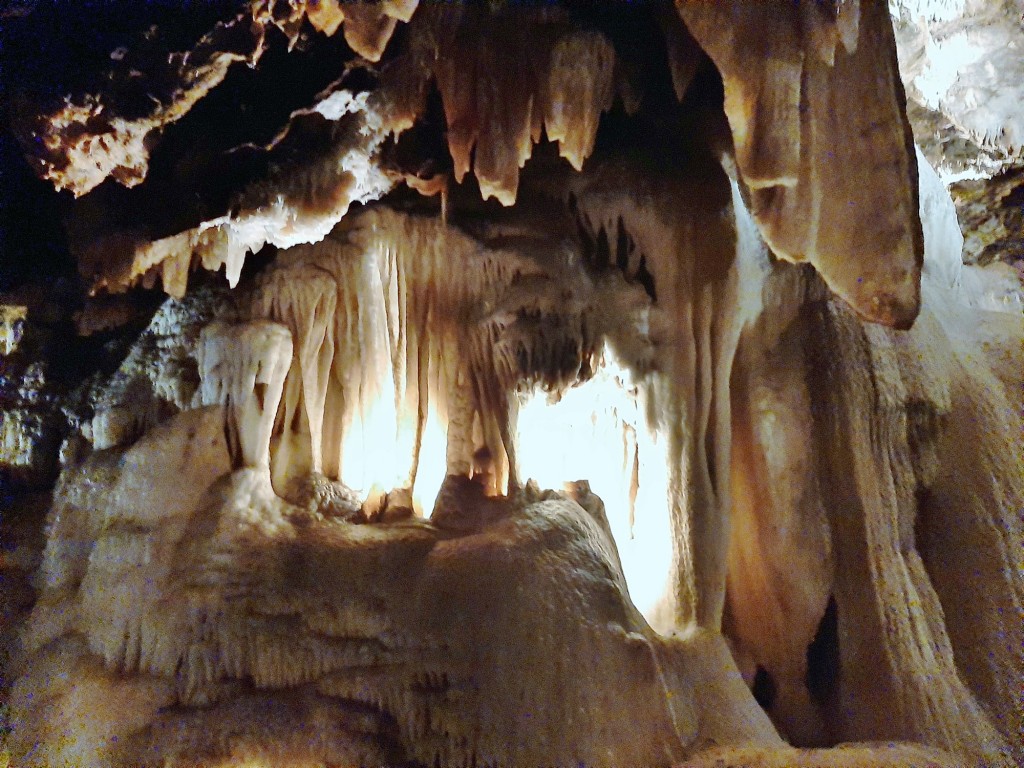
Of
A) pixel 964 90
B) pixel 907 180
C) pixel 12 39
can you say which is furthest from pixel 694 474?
pixel 12 39

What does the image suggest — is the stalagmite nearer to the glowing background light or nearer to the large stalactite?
the large stalactite

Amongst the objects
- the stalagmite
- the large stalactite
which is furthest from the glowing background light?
the stalagmite

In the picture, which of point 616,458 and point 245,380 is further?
point 616,458

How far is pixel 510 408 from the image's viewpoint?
525 centimetres

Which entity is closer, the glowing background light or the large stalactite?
the large stalactite

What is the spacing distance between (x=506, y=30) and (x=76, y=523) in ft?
11.8

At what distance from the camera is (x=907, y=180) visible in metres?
3.23

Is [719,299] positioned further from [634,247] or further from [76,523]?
[76,523]

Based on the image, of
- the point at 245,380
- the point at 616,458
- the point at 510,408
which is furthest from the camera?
the point at 616,458

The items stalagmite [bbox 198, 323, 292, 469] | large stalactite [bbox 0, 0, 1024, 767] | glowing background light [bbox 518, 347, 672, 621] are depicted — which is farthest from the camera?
glowing background light [bbox 518, 347, 672, 621]

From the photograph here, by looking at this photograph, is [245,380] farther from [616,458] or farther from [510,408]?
[616,458]

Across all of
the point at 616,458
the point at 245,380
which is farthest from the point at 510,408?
the point at 245,380

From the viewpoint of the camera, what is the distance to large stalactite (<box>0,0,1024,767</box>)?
3453 millimetres

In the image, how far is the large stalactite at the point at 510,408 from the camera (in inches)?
136
